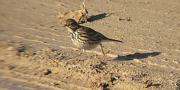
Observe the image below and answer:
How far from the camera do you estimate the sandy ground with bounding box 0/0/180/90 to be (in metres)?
7.84

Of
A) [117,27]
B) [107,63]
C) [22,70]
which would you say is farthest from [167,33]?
[22,70]

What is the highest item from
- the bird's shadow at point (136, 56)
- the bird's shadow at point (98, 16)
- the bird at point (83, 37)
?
the bird at point (83, 37)

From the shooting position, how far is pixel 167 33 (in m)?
11.0

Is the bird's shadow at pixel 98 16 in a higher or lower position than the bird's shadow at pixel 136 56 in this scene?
higher

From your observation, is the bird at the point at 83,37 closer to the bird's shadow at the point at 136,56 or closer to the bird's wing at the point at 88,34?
the bird's wing at the point at 88,34

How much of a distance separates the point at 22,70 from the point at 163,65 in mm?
2247

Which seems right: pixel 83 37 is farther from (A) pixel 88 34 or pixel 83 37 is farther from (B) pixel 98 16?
(B) pixel 98 16

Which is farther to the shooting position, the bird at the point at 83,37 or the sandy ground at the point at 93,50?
the bird at the point at 83,37

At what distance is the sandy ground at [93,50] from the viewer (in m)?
7.84

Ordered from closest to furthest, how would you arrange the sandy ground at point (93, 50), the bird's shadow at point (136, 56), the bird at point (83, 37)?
the sandy ground at point (93, 50), the bird at point (83, 37), the bird's shadow at point (136, 56)

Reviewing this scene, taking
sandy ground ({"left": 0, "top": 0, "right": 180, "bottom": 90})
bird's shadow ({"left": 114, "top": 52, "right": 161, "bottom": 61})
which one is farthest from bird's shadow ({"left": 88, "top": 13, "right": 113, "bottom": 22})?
bird's shadow ({"left": 114, "top": 52, "right": 161, "bottom": 61})

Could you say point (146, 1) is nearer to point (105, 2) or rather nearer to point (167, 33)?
point (105, 2)

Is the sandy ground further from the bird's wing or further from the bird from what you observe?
the bird's wing

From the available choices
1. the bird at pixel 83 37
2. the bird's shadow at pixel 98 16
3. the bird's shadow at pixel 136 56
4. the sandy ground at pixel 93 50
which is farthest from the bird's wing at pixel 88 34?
the bird's shadow at pixel 98 16
